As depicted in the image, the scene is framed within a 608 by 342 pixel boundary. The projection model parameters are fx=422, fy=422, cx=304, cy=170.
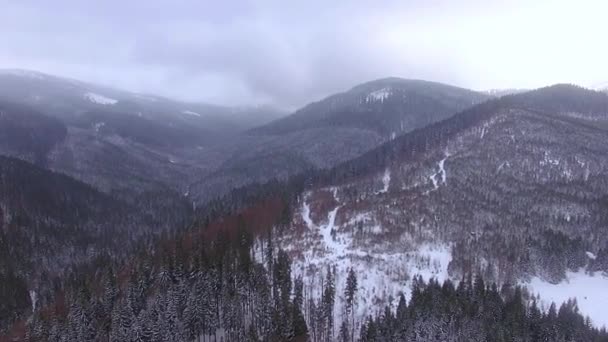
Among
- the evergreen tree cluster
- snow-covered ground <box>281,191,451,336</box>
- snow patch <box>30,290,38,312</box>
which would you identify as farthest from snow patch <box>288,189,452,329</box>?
snow patch <box>30,290,38,312</box>

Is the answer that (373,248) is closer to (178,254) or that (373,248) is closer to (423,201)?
(423,201)

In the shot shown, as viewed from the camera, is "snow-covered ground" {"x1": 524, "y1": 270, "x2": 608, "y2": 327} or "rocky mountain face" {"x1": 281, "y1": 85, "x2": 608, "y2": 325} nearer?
"snow-covered ground" {"x1": 524, "y1": 270, "x2": 608, "y2": 327}

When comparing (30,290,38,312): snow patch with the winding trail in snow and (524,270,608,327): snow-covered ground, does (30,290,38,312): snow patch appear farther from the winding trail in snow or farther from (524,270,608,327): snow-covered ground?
(524,270,608,327): snow-covered ground

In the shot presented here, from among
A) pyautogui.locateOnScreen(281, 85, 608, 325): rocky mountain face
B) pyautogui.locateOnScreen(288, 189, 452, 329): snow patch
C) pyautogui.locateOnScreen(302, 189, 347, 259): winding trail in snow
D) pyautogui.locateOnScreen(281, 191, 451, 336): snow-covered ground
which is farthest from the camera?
pyautogui.locateOnScreen(302, 189, 347, 259): winding trail in snow

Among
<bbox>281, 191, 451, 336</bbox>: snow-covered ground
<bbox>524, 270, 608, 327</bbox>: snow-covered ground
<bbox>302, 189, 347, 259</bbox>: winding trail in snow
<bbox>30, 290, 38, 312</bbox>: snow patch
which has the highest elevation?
<bbox>302, 189, 347, 259</bbox>: winding trail in snow

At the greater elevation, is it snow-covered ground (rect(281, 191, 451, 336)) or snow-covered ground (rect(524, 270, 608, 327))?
snow-covered ground (rect(281, 191, 451, 336))

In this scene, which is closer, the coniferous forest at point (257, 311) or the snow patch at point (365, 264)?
the coniferous forest at point (257, 311)

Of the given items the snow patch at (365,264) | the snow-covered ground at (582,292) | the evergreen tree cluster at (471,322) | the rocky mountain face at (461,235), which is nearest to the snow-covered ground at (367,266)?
the snow patch at (365,264)

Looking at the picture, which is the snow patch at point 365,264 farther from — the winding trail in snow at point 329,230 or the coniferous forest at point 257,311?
the coniferous forest at point 257,311

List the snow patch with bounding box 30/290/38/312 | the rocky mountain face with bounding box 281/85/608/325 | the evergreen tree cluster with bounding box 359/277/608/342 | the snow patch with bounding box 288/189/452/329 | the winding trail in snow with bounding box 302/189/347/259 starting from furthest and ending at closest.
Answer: the snow patch with bounding box 30/290/38/312, the winding trail in snow with bounding box 302/189/347/259, the rocky mountain face with bounding box 281/85/608/325, the snow patch with bounding box 288/189/452/329, the evergreen tree cluster with bounding box 359/277/608/342

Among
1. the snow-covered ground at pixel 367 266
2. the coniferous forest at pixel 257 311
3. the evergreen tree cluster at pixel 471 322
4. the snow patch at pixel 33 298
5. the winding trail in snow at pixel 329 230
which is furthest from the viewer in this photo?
the snow patch at pixel 33 298
